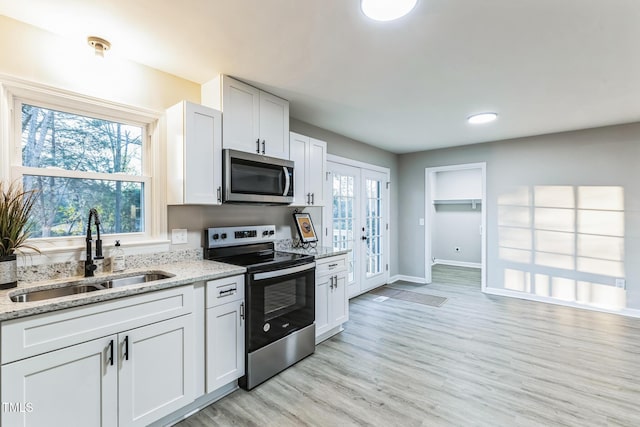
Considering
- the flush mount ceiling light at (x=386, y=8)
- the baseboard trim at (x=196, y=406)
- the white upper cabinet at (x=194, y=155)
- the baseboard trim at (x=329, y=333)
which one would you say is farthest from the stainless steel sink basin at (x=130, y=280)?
the flush mount ceiling light at (x=386, y=8)

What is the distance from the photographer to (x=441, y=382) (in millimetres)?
2375

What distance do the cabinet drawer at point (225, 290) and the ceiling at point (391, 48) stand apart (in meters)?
1.66

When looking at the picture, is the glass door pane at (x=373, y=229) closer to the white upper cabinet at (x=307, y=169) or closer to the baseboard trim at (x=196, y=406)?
the white upper cabinet at (x=307, y=169)

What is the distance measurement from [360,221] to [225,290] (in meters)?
3.02

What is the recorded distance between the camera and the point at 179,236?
2494mm

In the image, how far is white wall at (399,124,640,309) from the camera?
12.7ft

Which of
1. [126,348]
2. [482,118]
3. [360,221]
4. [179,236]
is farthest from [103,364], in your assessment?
[482,118]

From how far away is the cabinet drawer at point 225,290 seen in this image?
6.75 ft

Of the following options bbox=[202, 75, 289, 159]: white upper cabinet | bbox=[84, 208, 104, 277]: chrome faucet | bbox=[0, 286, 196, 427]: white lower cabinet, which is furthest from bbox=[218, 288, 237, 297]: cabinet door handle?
bbox=[202, 75, 289, 159]: white upper cabinet

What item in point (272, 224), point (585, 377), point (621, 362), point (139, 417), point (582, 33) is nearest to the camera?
point (139, 417)

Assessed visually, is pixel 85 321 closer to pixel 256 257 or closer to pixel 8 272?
pixel 8 272

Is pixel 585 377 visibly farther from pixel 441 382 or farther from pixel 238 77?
pixel 238 77

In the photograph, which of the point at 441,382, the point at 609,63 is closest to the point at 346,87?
the point at 609,63

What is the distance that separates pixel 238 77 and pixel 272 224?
1.50 meters
